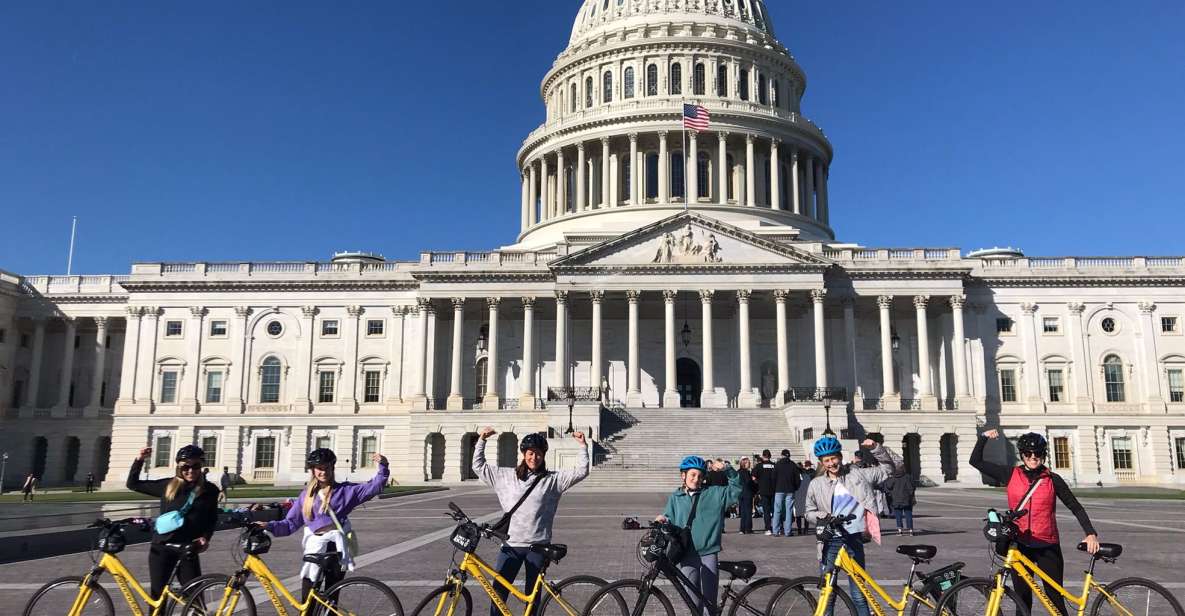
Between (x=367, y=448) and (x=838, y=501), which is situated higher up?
(x=367, y=448)

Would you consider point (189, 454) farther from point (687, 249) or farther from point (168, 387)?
point (168, 387)

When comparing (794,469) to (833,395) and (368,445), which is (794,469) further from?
(368,445)

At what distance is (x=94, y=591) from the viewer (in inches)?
354

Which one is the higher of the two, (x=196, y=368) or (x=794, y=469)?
(x=196, y=368)

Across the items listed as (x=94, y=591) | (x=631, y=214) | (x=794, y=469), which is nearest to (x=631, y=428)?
(x=631, y=214)

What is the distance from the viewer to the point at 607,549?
17969mm

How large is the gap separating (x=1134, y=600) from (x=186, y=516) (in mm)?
8816

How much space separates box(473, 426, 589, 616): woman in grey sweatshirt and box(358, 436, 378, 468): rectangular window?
52963 mm

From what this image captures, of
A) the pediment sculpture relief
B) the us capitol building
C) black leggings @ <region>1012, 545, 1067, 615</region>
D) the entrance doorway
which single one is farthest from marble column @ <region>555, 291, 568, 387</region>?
black leggings @ <region>1012, 545, 1067, 615</region>

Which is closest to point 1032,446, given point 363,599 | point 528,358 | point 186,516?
point 363,599

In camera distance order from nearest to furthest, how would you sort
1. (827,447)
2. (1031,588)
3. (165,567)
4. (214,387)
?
(1031,588) < (165,567) < (827,447) < (214,387)

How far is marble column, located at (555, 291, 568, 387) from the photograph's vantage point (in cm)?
5741

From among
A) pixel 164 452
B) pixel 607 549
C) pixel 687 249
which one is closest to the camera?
pixel 607 549

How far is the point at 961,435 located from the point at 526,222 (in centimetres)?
3880
